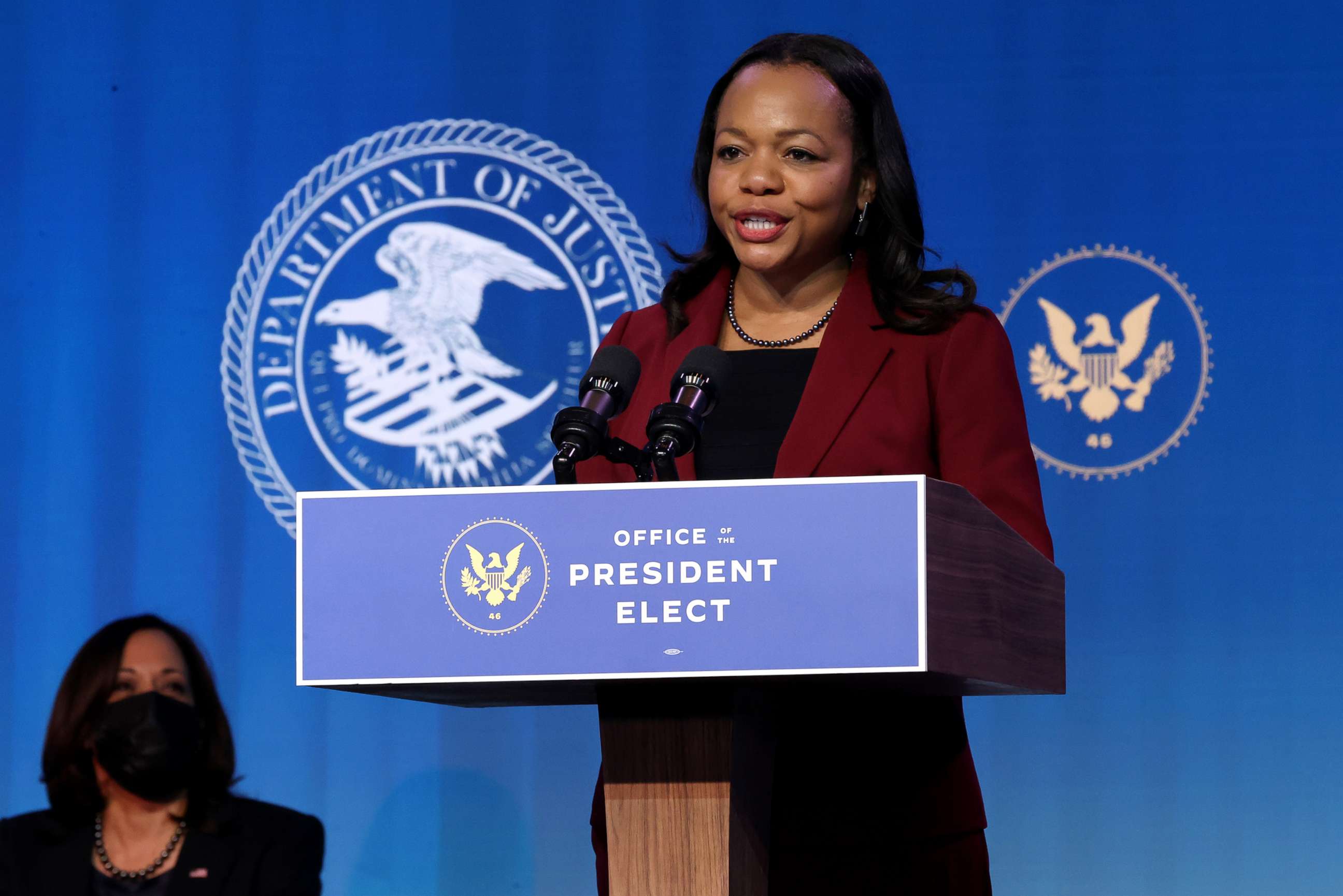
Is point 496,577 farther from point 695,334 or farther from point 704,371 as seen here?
point 695,334

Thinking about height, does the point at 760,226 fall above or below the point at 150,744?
above

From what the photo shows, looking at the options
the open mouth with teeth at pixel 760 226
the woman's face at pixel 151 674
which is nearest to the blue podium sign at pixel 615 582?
the open mouth with teeth at pixel 760 226

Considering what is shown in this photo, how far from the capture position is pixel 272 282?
11.0 ft

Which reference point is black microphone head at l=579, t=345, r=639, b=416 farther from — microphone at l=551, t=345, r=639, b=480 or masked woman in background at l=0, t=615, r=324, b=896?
masked woman in background at l=0, t=615, r=324, b=896

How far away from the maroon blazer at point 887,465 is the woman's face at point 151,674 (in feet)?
5.16

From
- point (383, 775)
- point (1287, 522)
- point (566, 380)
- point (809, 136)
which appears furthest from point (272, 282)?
point (1287, 522)

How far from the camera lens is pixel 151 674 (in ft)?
10.4

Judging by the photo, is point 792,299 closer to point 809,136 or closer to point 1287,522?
point 809,136

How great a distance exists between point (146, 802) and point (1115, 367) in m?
1.96

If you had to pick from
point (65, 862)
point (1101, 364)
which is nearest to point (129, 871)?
point (65, 862)

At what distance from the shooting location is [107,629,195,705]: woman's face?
125 inches

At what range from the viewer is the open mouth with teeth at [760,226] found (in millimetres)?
1860

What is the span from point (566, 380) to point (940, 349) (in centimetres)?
154

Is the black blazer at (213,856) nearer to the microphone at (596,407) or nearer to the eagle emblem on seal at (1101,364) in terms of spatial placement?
the eagle emblem on seal at (1101,364)
